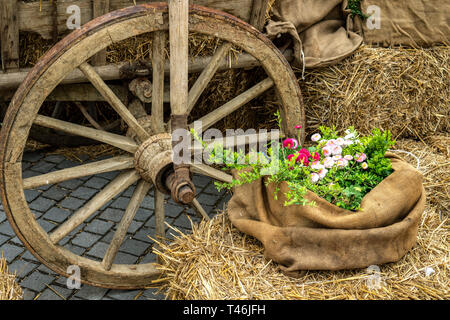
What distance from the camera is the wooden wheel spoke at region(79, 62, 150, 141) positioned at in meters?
2.21

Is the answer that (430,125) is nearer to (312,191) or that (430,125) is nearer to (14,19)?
(312,191)

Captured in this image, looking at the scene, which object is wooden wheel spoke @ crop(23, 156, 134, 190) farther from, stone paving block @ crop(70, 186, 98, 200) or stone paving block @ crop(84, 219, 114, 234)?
stone paving block @ crop(70, 186, 98, 200)

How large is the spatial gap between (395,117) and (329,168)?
3.77ft

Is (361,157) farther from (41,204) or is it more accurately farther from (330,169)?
(41,204)

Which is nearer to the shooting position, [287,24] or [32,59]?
[32,59]

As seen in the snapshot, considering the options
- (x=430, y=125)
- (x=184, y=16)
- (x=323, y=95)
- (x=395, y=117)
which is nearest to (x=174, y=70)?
(x=184, y=16)

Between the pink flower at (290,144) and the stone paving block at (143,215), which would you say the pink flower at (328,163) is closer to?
the pink flower at (290,144)

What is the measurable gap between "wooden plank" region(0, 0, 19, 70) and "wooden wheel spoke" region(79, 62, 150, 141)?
0.35m

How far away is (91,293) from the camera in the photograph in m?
2.58

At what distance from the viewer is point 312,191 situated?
2.06m

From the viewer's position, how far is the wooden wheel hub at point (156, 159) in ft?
7.57

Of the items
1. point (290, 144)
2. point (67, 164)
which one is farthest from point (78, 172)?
point (67, 164)

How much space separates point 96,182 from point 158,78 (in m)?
1.42

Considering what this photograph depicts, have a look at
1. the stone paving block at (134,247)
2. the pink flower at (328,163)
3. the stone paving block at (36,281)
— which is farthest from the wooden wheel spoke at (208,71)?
the stone paving block at (36,281)
